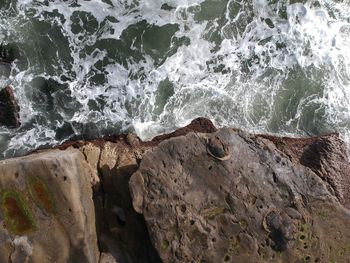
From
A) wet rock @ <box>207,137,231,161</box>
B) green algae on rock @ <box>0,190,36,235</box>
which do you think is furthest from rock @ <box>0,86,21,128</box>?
wet rock @ <box>207,137,231,161</box>

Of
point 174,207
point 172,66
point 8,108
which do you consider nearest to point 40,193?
point 174,207

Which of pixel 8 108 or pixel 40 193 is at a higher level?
pixel 40 193

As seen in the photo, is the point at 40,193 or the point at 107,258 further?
the point at 107,258

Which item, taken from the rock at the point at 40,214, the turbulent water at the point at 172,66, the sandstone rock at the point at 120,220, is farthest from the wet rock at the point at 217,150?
the rock at the point at 40,214

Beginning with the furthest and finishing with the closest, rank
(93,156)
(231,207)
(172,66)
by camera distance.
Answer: (172,66), (93,156), (231,207)

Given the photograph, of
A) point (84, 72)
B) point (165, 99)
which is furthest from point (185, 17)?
point (84, 72)

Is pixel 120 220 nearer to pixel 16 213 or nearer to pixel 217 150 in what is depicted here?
pixel 16 213
